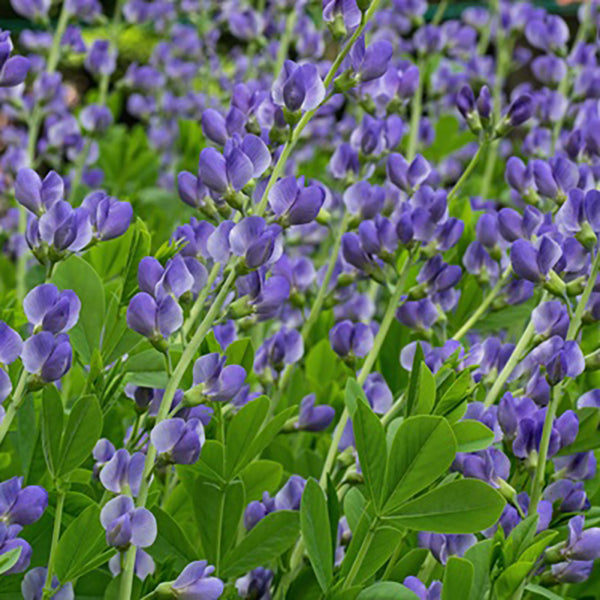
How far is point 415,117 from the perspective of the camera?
73.2 inches

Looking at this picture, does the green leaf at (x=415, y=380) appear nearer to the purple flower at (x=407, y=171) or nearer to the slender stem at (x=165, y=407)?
the slender stem at (x=165, y=407)

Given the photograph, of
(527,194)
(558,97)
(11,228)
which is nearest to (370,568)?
(527,194)

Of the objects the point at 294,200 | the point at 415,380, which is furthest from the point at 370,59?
the point at 415,380

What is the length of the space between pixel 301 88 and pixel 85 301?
0.28 m

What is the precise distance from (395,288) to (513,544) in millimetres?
370

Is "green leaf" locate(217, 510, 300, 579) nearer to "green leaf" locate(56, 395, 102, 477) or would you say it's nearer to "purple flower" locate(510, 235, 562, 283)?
"green leaf" locate(56, 395, 102, 477)

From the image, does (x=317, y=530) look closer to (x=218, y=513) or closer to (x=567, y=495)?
(x=218, y=513)

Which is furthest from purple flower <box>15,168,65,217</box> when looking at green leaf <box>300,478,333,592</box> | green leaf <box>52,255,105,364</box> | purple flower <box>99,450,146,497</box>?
green leaf <box>300,478,333,592</box>

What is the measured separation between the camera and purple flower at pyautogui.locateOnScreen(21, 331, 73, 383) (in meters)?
0.75

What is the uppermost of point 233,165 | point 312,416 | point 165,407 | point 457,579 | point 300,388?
point 233,165

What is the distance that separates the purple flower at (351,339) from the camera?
3.60 ft

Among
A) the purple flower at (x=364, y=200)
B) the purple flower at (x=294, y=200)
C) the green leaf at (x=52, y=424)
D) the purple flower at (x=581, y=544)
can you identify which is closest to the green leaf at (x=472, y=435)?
the purple flower at (x=581, y=544)

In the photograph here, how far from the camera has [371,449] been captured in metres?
0.77

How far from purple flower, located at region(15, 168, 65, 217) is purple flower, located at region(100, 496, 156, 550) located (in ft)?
0.82
